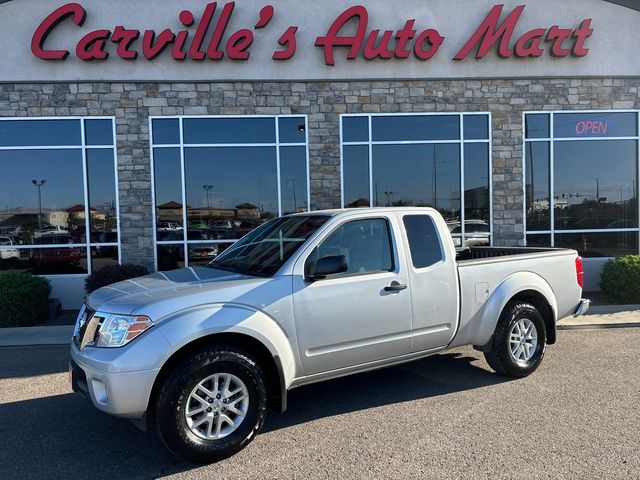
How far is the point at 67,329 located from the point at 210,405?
18.5ft

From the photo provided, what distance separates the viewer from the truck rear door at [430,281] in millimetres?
4637

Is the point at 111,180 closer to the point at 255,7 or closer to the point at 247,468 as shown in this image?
the point at 255,7

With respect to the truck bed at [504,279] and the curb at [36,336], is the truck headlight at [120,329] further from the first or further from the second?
the curb at [36,336]

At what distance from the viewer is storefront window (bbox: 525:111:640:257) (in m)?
11.1

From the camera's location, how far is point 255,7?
10.3 meters

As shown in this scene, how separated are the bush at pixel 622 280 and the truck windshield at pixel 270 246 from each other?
735cm

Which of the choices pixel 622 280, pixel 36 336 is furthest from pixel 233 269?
pixel 622 280

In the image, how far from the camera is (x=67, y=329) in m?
8.17

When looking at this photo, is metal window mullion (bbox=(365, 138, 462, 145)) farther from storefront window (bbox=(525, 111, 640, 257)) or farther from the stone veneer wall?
storefront window (bbox=(525, 111, 640, 257))

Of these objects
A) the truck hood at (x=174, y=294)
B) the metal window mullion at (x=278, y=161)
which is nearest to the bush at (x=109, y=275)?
the metal window mullion at (x=278, y=161)

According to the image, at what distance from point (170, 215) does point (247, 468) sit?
25.4 feet

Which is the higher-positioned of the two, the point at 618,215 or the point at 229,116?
the point at 229,116

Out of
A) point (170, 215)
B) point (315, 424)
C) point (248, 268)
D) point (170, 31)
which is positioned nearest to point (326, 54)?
point (170, 31)

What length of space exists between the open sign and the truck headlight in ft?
35.3
